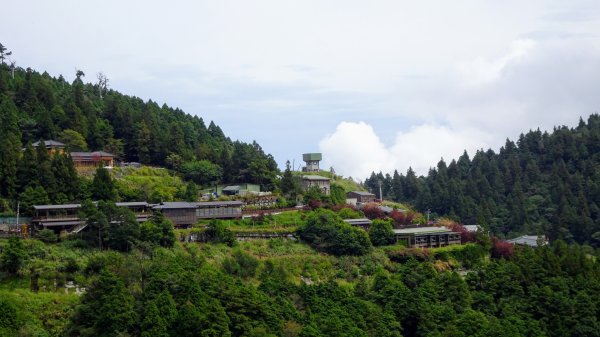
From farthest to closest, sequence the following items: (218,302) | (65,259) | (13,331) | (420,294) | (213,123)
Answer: (213,123)
(420,294)
(65,259)
(218,302)
(13,331)

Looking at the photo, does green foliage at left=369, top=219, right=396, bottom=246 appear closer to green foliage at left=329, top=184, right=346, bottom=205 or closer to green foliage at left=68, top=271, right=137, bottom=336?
green foliage at left=329, top=184, right=346, bottom=205

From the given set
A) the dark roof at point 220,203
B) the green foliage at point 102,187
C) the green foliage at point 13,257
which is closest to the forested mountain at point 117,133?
the dark roof at point 220,203

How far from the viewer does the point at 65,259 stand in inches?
1135

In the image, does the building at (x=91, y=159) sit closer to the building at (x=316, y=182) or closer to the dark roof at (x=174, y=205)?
the dark roof at (x=174, y=205)

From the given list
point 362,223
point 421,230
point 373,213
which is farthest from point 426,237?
point 373,213

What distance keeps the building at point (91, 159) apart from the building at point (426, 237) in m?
17.6

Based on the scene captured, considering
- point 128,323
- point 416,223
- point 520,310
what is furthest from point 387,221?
point 128,323

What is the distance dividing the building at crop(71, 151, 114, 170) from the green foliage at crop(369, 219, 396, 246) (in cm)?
1602

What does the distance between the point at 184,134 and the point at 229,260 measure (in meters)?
20.5

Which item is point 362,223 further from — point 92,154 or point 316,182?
point 92,154

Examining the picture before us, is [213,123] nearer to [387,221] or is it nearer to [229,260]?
[387,221]

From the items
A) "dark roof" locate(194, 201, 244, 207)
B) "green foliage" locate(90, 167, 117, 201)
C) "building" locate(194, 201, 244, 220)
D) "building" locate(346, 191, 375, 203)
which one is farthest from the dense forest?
"building" locate(346, 191, 375, 203)

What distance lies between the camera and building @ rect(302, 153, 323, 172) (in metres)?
59.3

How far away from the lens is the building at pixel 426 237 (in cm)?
4144
